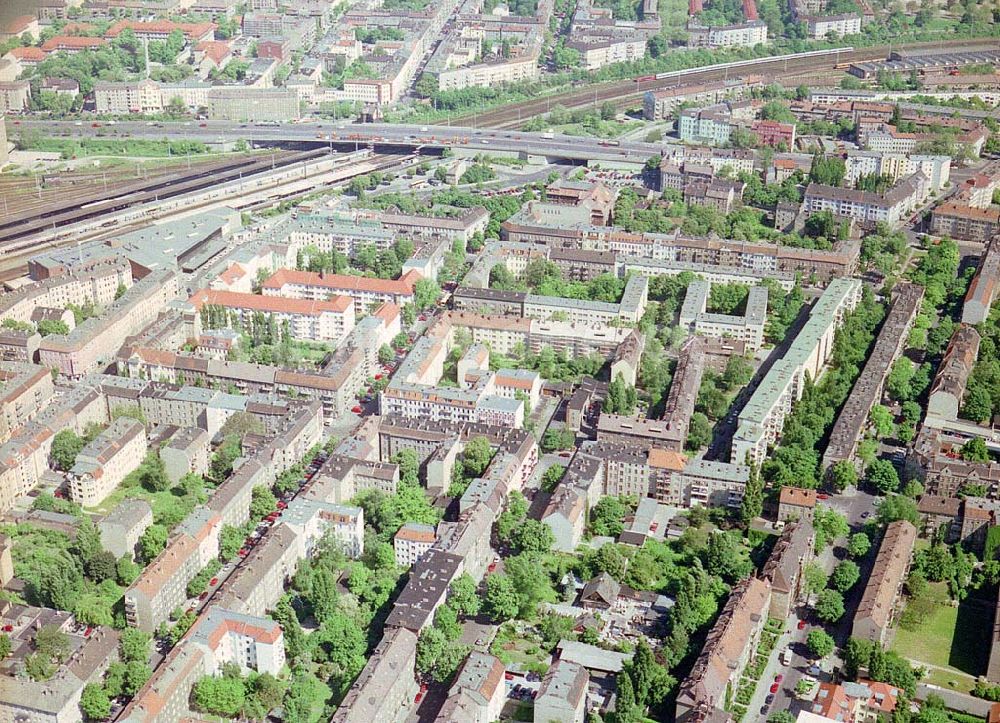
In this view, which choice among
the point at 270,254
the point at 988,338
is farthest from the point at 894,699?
the point at 270,254

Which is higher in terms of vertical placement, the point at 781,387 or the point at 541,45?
the point at 541,45

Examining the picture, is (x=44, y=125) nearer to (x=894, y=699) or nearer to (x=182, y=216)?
(x=182, y=216)

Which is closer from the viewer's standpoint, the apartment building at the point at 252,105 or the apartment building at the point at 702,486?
the apartment building at the point at 702,486

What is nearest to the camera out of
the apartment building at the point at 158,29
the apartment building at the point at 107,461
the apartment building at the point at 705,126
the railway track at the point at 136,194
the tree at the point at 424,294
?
the apartment building at the point at 107,461

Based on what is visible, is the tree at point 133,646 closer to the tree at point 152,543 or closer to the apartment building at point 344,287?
the tree at point 152,543

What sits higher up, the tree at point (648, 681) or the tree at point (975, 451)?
the tree at point (975, 451)

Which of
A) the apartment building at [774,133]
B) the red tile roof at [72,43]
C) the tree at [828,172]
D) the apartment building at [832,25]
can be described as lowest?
the tree at [828,172]

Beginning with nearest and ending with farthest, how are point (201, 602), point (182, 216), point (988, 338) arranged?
point (201, 602)
point (988, 338)
point (182, 216)

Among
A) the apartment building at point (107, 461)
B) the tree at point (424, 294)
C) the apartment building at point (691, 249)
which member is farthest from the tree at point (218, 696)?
the apartment building at point (691, 249)
